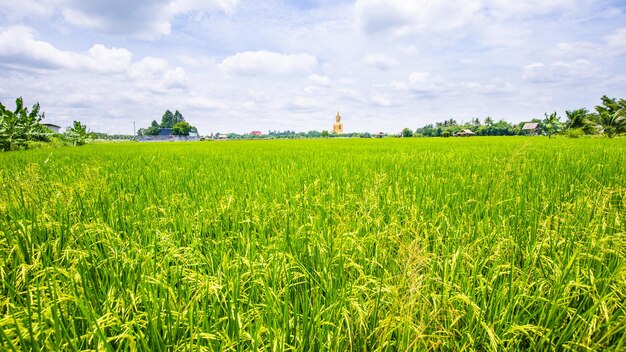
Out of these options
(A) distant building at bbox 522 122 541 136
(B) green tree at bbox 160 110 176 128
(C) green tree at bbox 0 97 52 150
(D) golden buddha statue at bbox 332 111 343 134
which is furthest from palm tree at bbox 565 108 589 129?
(B) green tree at bbox 160 110 176 128

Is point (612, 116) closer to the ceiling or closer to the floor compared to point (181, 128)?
closer to the floor

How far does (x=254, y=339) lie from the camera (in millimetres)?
933

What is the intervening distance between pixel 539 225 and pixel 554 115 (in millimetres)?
51208

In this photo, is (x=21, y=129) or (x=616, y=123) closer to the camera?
(x=21, y=129)

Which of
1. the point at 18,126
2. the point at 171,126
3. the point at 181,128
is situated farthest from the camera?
the point at 171,126

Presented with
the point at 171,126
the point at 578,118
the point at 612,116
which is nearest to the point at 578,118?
the point at 578,118

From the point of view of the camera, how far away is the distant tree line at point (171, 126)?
91375mm

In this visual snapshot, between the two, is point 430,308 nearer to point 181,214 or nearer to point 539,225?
point 539,225

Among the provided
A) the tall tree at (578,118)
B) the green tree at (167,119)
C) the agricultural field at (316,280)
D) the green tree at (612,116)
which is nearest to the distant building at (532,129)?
the tall tree at (578,118)

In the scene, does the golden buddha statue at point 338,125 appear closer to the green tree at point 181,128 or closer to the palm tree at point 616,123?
the green tree at point 181,128

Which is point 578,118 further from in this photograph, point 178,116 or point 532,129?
point 178,116

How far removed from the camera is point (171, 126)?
122188 millimetres

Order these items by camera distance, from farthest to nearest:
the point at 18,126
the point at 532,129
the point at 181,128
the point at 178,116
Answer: the point at 178,116 < the point at 181,128 < the point at 532,129 < the point at 18,126

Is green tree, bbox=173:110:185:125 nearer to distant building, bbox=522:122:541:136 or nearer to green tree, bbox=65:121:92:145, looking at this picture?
green tree, bbox=65:121:92:145
